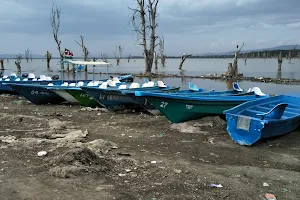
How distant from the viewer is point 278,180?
5.17m

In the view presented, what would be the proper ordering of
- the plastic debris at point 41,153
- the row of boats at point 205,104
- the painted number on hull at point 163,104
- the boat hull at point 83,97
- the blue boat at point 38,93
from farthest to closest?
the blue boat at point 38,93 < the boat hull at point 83,97 < the painted number on hull at point 163,104 < the row of boats at point 205,104 < the plastic debris at point 41,153

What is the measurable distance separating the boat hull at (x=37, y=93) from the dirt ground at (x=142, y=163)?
14.4 ft

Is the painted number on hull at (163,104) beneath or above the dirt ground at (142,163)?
above

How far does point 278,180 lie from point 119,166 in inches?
103

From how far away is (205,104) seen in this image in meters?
8.65

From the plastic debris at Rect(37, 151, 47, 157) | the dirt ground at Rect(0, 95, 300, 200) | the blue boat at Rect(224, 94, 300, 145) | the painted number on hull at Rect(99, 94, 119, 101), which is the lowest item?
the dirt ground at Rect(0, 95, 300, 200)

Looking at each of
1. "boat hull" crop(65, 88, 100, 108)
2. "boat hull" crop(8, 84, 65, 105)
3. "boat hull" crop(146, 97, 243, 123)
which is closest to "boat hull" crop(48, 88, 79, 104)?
"boat hull" crop(65, 88, 100, 108)

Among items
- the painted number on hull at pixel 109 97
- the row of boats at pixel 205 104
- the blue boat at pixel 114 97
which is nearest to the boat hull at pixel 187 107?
the row of boats at pixel 205 104

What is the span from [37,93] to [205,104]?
782 centimetres

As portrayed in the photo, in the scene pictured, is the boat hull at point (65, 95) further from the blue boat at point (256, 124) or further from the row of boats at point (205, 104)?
the blue boat at point (256, 124)

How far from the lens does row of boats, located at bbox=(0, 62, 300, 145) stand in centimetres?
712

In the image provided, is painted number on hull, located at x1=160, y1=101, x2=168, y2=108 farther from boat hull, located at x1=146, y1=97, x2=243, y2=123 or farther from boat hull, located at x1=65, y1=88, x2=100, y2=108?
boat hull, located at x1=65, y1=88, x2=100, y2=108

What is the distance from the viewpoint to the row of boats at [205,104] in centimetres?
712

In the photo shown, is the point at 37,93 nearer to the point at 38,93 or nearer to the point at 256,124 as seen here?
the point at 38,93
